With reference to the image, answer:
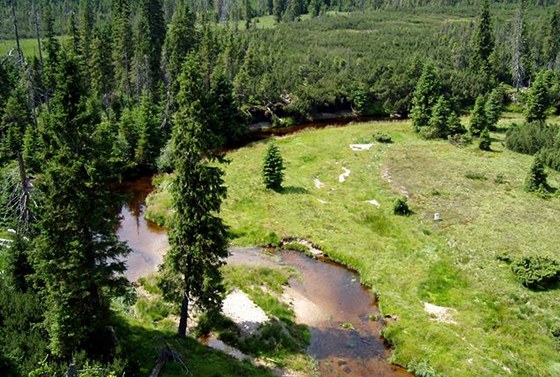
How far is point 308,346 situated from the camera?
110 feet

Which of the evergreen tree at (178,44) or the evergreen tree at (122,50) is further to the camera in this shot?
the evergreen tree at (122,50)

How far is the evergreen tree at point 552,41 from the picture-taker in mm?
118312

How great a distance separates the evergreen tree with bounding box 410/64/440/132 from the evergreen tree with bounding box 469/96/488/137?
7270 mm

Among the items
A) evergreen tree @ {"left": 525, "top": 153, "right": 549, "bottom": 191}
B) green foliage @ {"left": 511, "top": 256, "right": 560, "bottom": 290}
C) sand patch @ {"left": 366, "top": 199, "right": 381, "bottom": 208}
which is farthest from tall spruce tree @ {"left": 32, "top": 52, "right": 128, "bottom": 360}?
evergreen tree @ {"left": 525, "top": 153, "right": 549, "bottom": 191}

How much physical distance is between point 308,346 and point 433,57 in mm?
101666

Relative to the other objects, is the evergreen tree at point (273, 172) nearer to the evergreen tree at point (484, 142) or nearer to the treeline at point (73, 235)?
the treeline at point (73, 235)

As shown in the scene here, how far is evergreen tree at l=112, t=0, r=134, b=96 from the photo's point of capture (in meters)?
84.2

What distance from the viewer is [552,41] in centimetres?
11806

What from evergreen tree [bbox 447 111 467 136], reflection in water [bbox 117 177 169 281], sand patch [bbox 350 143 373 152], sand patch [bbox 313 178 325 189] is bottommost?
reflection in water [bbox 117 177 169 281]

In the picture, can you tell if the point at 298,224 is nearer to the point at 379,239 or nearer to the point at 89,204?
the point at 379,239

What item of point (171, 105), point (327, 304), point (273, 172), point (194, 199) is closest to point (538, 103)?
point (273, 172)

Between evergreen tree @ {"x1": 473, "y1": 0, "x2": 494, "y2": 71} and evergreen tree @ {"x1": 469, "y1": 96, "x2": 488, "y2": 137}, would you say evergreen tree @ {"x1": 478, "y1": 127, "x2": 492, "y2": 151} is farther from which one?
evergreen tree @ {"x1": 473, "y1": 0, "x2": 494, "y2": 71}

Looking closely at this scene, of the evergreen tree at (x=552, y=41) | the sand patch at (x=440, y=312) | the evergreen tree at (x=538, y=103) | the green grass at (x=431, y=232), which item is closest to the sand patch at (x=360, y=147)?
the green grass at (x=431, y=232)

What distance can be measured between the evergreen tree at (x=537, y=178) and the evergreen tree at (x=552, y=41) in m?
76.3
